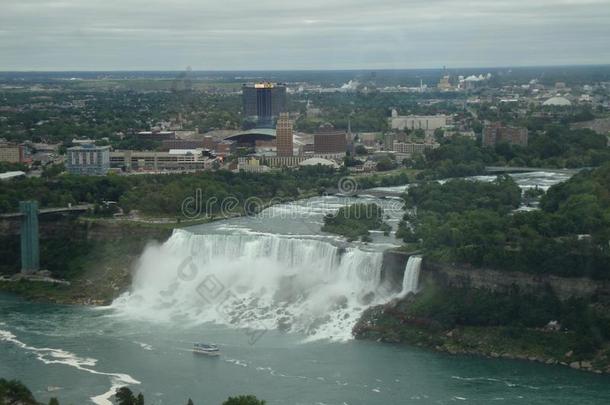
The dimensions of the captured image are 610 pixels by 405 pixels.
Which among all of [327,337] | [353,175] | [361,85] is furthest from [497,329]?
[361,85]

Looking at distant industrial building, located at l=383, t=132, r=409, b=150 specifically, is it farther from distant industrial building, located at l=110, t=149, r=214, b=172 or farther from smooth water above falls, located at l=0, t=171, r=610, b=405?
smooth water above falls, located at l=0, t=171, r=610, b=405

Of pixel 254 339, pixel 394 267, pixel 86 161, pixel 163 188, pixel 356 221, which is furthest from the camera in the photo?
pixel 86 161

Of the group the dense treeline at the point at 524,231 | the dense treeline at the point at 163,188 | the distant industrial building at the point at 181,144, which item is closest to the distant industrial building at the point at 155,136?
the distant industrial building at the point at 181,144

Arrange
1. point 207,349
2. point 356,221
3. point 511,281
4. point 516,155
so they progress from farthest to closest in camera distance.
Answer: point 516,155
point 356,221
point 511,281
point 207,349

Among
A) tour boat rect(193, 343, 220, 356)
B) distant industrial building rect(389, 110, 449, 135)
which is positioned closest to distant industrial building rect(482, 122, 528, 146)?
distant industrial building rect(389, 110, 449, 135)

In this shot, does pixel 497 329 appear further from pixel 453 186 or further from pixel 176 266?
pixel 453 186

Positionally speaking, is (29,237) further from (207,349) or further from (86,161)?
(86,161)

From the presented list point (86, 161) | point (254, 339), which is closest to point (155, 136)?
point (86, 161)
